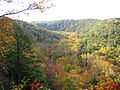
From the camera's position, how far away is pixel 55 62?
118 metres

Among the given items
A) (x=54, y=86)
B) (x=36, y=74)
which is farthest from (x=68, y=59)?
(x=36, y=74)

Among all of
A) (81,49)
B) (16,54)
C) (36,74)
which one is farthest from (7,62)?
(81,49)

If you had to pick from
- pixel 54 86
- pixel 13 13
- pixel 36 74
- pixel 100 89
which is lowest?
pixel 54 86

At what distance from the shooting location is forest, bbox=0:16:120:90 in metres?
15.8

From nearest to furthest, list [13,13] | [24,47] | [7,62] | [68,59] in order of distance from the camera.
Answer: [13,13]
[7,62]
[24,47]
[68,59]

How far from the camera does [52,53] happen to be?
Result: 143250 millimetres

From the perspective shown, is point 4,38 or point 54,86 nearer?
point 4,38

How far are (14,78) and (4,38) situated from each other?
20.7 m

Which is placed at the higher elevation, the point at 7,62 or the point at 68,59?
the point at 7,62

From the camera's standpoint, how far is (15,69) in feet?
110

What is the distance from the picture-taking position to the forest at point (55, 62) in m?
15.8

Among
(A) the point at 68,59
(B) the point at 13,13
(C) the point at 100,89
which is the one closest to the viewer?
(B) the point at 13,13

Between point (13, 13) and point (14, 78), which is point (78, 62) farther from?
point (13, 13)

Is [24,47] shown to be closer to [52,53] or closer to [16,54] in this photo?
[16,54]
